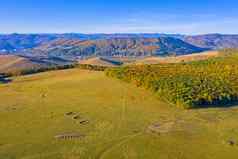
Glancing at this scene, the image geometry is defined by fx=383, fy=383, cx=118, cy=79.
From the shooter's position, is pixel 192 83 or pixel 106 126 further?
pixel 192 83

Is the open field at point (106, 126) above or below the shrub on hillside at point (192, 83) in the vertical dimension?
below

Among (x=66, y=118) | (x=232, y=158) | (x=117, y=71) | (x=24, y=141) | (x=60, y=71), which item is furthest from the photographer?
(x=60, y=71)

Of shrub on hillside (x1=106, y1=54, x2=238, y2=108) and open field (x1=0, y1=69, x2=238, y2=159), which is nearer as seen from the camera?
open field (x1=0, y1=69, x2=238, y2=159)

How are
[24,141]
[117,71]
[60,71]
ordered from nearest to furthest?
[24,141] → [117,71] → [60,71]

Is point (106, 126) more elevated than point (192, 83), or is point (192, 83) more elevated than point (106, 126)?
point (192, 83)

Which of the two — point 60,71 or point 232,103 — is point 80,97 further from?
point 60,71

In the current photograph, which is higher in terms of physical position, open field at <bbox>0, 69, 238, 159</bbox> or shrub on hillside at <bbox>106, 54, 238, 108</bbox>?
shrub on hillside at <bbox>106, 54, 238, 108</bbox>

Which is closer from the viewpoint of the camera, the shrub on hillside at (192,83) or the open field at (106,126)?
the open field at (106,126)

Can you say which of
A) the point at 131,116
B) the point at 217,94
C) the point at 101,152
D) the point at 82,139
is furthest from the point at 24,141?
the point at 217,94
